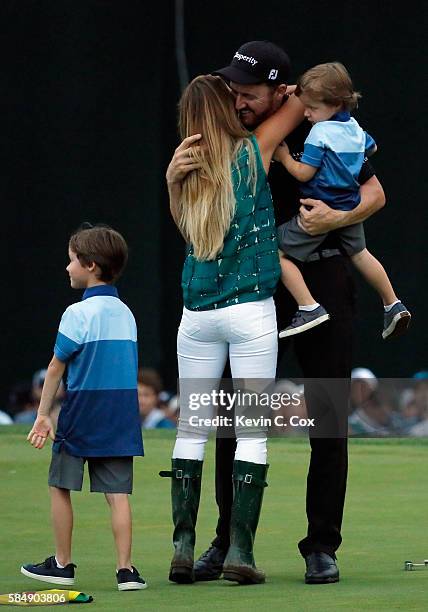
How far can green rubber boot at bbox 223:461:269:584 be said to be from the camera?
5.00 m

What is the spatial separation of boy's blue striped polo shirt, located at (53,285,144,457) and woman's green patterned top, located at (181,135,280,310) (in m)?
0.29

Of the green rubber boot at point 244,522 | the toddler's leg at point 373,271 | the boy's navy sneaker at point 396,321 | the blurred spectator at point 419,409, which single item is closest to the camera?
the green rubber boot at point 244,522

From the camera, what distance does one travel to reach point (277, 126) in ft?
17.0

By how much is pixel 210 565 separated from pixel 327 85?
1.65 metres

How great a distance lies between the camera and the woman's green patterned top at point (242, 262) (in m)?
5.04

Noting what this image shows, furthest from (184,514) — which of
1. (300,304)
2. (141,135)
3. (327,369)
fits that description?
(141,135)

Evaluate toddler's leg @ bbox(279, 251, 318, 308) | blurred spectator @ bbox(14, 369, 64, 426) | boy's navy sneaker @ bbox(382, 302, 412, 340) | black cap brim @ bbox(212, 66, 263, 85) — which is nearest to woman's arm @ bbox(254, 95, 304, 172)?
black cap brim @ bbox(212, 66, 263, 85)

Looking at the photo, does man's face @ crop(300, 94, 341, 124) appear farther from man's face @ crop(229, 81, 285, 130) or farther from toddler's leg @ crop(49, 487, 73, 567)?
toddler's leg @ crop(49, 487, 73, 567)

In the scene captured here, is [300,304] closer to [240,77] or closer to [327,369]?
[327,369]

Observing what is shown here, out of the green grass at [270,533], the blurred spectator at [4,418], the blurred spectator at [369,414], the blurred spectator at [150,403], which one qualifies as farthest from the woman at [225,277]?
the blurred spectator at [4,418]

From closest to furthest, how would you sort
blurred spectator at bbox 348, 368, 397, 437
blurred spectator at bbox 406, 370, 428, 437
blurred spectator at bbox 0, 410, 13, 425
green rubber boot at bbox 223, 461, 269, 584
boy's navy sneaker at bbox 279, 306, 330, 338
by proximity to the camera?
green rubber boot at bbox 223, 461, 269, 584, boy's navy sneaker at bbox 279, 306, 330, 338, blurred spectator at bbox 348, 368, 397, 437, blurred spectator at bbox 406, 370, 428, 437, blurred spectator at bbox 0, 410, 13, 425

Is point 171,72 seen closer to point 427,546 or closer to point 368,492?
point 368,492

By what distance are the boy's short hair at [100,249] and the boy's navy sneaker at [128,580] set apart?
0.97 meters

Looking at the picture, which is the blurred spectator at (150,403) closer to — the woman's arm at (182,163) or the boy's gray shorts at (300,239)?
the boy's gray shorts at (300,239)
